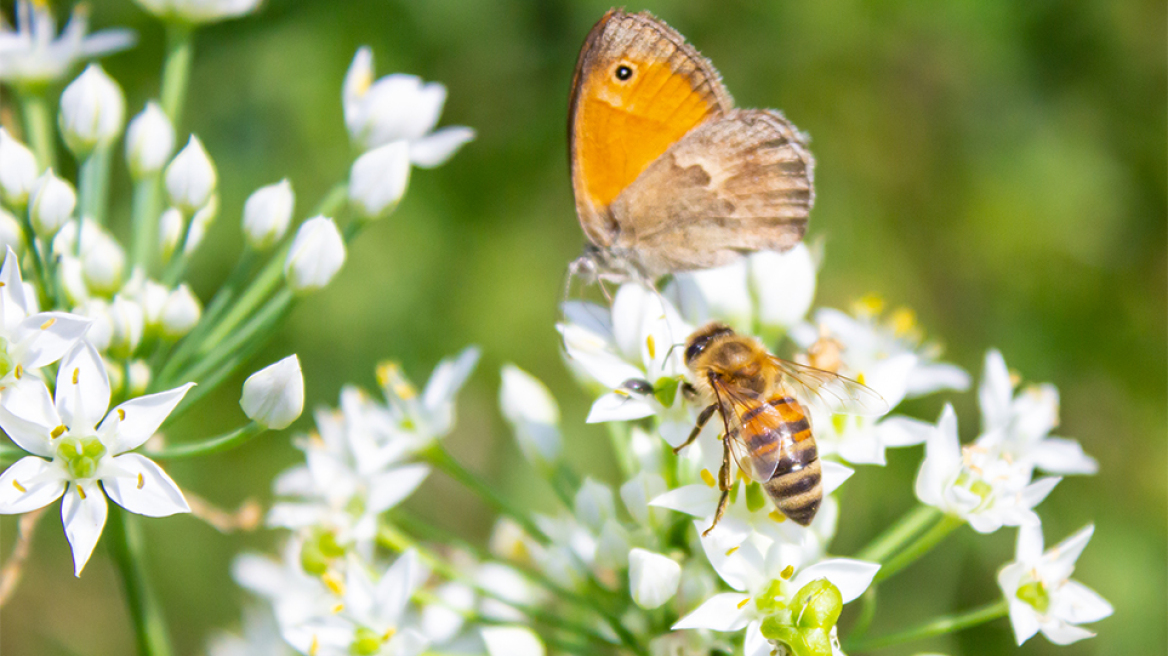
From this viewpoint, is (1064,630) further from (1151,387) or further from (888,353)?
(1151,387)

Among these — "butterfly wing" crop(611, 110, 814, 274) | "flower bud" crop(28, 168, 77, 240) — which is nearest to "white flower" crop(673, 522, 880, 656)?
"butterfly wing" crop(611, 110, 814, 274)

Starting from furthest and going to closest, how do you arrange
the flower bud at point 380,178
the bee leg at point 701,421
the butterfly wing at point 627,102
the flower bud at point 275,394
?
the flower bud at point 380,178 < the butterfly wing at point 627,102 < the bee leg at point 701,421 < the flower bud at point 275,394

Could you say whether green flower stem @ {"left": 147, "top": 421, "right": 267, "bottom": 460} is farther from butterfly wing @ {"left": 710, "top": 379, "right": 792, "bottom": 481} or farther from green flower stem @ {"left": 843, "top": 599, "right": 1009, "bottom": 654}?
green flower stem @ {"left": 843, "top": 599, "right": 1009, "bottom": 654}

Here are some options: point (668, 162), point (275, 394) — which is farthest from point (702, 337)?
point (275, 394)

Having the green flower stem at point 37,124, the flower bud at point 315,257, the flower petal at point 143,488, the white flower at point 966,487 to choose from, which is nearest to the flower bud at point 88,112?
the green flower stem at point 37,124

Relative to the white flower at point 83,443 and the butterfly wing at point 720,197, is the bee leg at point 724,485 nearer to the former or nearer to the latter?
the butterfly wing at point 720,197

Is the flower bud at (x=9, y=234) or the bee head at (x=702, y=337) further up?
the flower bud at (x=9, y=234)
